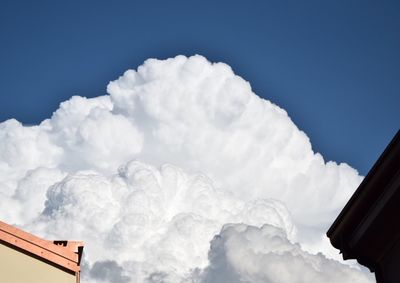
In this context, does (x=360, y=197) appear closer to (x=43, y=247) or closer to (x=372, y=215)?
(x=372, y=215)

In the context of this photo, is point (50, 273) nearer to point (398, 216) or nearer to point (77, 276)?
point (77, 276)

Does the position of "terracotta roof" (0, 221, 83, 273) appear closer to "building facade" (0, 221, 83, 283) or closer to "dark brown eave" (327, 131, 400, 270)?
"building facade" (0, 221, 83, 283)

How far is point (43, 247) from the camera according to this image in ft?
37.8

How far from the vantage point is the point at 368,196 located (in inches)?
346

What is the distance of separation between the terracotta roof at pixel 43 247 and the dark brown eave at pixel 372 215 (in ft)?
20.0

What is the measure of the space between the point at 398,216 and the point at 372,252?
40.9 inches

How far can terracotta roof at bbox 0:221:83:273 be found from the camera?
11258mm

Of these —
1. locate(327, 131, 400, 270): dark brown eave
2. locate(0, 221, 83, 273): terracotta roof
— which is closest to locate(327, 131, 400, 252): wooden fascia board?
locate(327, 131, 400, 270): dark brown eave

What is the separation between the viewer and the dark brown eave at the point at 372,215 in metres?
8.40

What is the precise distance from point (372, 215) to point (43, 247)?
721 cm

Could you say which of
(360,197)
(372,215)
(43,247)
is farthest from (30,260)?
(372,215)

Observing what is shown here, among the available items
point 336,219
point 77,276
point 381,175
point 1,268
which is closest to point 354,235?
point 336,219

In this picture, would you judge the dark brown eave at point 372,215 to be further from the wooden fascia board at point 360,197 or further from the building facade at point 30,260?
the building facade at point 30,260

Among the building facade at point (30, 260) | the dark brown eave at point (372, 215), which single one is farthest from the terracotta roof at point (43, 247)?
the dark brown eave at point (372, 215)
